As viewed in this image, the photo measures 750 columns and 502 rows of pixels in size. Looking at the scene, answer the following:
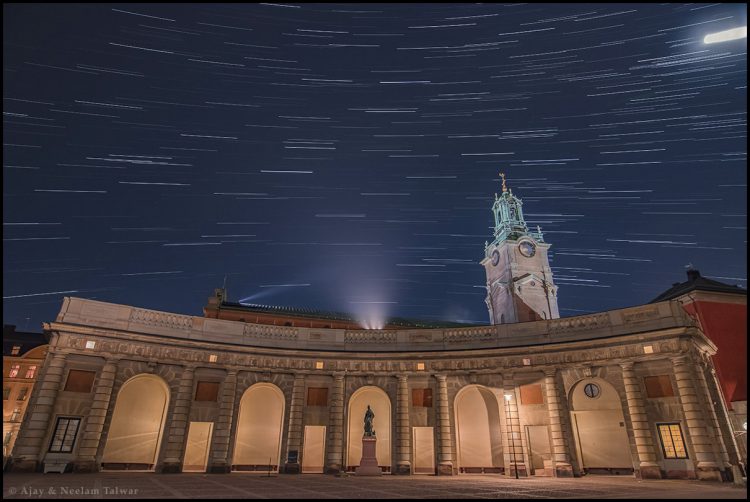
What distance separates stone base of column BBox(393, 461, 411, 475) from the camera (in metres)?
28.8

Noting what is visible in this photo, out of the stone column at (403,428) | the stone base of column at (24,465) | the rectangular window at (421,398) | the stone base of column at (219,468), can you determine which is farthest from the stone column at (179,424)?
the rectangular window at (421,398)

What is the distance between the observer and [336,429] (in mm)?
30469

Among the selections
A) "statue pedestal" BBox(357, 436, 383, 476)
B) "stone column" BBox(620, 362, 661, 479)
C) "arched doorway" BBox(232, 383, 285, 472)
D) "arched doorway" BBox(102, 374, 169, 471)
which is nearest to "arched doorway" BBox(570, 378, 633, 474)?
"stone column" BBox(620, 362, 661, 479)

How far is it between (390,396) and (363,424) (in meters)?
3.53

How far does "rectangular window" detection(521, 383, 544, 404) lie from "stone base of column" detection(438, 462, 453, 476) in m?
6.73

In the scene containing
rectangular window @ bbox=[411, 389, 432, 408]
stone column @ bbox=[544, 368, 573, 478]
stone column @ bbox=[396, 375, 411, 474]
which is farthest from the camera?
rectangular window @ bbox=[411, 389, 432, 408]

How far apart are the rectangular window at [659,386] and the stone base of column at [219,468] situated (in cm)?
2739

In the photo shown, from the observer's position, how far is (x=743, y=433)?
32.1 meters

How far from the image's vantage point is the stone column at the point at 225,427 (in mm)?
27766

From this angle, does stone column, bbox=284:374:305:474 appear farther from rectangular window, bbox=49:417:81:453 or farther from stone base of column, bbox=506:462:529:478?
stone base of column, bbox=506:462:529:478

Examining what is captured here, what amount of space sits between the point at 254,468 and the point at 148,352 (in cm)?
1108

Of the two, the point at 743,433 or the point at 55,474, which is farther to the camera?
the point at 743,433

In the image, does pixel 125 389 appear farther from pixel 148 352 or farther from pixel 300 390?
pixel 300 390

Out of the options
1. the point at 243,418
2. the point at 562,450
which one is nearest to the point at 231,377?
the point at 243,418
